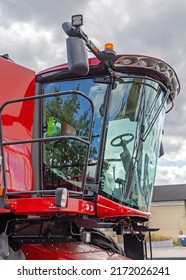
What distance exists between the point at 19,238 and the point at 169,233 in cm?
2725

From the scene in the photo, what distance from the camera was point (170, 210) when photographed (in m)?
30.8

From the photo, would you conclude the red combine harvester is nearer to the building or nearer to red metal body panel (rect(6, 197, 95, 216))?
red metal body panel (rect(6, 197, 95, 216))

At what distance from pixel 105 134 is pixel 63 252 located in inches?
57.1

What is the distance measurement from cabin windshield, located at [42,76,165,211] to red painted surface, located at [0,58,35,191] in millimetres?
220

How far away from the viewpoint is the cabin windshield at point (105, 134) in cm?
421

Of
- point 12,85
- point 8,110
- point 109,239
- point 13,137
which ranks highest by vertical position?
point 12,85

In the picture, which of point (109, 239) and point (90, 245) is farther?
point (109, 239)

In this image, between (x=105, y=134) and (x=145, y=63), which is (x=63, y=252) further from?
(x=145, y=63)

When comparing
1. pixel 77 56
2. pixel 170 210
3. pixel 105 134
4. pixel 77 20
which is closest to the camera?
pixel 77 56

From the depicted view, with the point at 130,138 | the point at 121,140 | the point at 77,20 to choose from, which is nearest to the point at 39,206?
the point at 121,140
